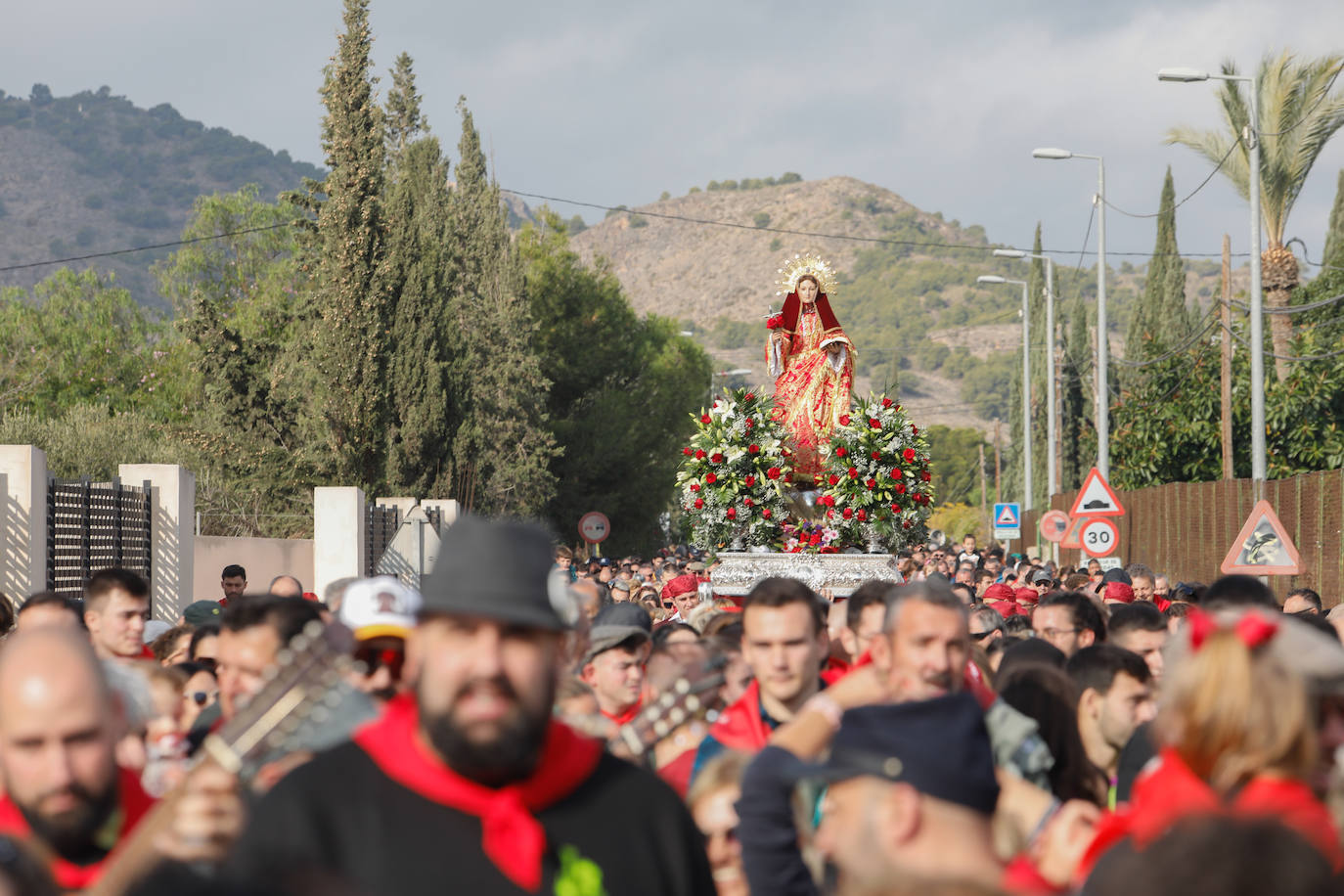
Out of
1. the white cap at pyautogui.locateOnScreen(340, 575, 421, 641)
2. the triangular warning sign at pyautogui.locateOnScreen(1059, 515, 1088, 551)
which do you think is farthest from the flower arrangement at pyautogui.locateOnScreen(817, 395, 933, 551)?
the white cap at pyautogui.locateOnScreen(340, 575, 421, 641)

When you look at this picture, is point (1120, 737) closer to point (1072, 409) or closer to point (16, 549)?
point (16, 549)

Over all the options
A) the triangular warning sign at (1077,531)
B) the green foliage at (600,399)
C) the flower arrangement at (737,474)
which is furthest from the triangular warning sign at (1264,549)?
the green foliage at (600,399)

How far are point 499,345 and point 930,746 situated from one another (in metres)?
41.2

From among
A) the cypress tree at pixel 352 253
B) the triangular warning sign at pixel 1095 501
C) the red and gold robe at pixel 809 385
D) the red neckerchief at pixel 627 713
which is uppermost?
the cypress tree at pixel 352 253

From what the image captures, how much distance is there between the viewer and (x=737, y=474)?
15.1m

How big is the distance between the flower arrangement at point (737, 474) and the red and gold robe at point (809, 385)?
1.20ft

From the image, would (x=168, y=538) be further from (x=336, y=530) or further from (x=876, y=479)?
(x=876, y=479)

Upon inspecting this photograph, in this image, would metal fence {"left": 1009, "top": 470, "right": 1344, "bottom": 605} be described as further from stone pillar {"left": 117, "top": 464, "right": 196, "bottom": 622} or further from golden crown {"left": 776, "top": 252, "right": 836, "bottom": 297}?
stone pillar {"left": 117, "top": 464, "right": 196, "bottom": 622}

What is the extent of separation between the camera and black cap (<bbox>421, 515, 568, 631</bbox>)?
317cm

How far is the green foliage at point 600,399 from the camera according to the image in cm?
5031

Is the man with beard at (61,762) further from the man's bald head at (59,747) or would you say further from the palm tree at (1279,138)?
the palm tree at (1279,138)

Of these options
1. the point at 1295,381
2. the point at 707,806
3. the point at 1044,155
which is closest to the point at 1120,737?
the point at 707,806

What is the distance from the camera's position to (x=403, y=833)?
120 inches

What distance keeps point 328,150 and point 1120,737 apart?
95.8 ft
